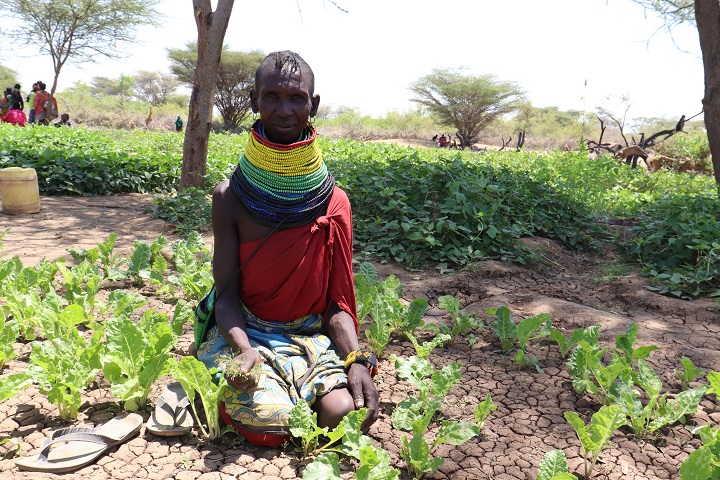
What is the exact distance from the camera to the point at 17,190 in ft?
20.0

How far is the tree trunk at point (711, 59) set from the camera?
6.71 meters

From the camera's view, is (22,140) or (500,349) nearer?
(500,349)

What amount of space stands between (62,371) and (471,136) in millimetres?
30555

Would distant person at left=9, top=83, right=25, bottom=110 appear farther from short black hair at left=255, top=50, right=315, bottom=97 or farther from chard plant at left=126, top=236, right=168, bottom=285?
short black hair at left=255, top=50, right=315, bottom=97

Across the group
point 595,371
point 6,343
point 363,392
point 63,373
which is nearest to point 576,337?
point 595,371

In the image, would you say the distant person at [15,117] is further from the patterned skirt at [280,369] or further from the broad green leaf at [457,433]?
the broad green leaf at [457,433]

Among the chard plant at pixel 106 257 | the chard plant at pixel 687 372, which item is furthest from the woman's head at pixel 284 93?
the chard plant at pixel 106 257

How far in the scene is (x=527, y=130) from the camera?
35.8 meters

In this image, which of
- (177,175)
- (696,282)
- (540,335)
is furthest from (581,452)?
(177,175)

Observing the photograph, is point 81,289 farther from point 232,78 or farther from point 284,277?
point 232,78

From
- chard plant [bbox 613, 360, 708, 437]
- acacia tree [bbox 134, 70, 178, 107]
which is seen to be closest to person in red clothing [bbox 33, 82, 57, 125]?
chard plant [bbox 613, 360, 708, 437]

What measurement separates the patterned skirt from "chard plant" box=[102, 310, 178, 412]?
181 mm

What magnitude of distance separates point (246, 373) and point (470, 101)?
1202 inches

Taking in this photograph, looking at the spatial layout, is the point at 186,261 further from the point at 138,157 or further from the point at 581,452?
the point at 138,157
